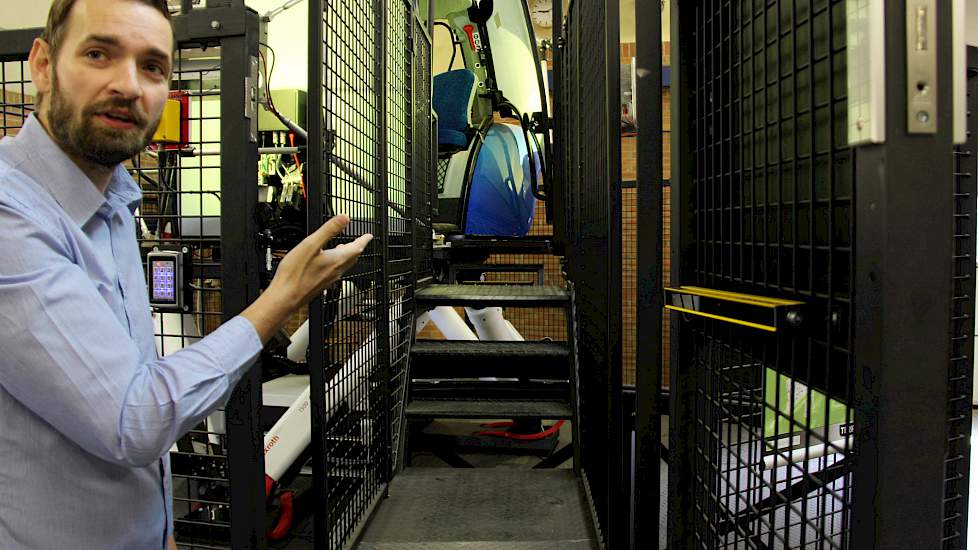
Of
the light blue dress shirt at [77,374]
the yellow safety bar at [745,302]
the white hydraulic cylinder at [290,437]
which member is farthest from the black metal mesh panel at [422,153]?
the yellow safety bar at [745,302]

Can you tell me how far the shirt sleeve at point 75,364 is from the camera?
0.77 metres

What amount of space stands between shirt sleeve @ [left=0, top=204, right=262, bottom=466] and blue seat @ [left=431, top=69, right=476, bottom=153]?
317cm

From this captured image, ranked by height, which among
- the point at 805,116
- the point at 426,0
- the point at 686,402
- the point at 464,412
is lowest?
the point at 464,412

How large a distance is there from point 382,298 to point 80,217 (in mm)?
1310

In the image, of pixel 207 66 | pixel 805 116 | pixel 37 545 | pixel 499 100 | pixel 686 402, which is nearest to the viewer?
pixel 805 116

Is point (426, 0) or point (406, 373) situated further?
point (426, 0)

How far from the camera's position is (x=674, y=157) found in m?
1.16

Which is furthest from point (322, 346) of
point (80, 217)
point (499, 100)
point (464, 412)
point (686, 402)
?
point (499, 100)

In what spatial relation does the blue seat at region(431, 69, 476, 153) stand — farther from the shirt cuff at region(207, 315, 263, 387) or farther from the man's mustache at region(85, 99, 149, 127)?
the shirt cuff at region(207, 315, 263, 387)

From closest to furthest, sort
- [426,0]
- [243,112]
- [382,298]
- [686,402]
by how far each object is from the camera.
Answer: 1. [686,402]
2. [243,112]
3. [382,298]
4. [426,0]

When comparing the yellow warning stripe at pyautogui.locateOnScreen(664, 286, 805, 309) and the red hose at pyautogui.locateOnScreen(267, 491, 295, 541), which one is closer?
the yellow warning stripe at pyautogui.locateOnScreen(664, 286, 805, 309)

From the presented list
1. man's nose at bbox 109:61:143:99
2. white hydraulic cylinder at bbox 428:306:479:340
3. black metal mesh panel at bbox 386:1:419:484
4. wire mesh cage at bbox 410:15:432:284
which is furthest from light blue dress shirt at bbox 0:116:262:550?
white hydraulic cylinder at bbox 428:306:479:340

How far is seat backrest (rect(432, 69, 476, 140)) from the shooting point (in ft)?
12.6

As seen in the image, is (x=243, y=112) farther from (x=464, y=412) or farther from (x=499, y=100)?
(x=499, y=100)
